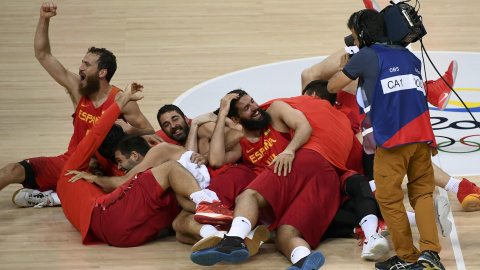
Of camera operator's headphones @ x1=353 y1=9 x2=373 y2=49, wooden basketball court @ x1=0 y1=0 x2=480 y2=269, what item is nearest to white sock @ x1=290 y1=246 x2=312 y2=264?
wooden basketball court @ x1=0 y1=0 x2=480 y2=269

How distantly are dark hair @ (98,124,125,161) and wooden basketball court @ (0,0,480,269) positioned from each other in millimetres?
641

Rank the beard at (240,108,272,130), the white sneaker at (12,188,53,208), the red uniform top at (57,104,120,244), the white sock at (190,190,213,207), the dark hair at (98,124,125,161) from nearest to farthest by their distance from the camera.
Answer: the white sock at (190,190,213,207) → the red uniform top at (57,104,120,244) → the beard at (240,108,272,130) → the dark hair at (98,124,125,161) → the white sneaker at (12,188,53,208)

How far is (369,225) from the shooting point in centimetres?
645

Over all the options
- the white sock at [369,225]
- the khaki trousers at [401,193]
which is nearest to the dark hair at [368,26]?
the khaki trousers at [401,193]

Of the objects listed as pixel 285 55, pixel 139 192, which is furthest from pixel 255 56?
pixel 139 192

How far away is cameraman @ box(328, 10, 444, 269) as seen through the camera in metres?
5.89

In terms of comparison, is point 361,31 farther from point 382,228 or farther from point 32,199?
point 32,199

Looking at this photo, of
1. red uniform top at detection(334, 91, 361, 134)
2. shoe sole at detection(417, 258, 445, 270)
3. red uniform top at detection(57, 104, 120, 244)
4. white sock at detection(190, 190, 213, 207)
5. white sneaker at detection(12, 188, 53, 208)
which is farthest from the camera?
red uniform top at detection(334, 91, 361, 134)

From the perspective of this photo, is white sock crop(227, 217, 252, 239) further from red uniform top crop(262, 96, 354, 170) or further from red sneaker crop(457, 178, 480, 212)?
red sneaker crop(457, 178, 480, 212)

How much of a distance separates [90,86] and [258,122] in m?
1.71

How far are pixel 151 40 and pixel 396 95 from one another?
6.35 metres

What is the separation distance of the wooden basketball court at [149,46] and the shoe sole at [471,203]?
0.08 m

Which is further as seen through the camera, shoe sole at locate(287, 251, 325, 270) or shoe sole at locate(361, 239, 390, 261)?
shoe sole at locate(361, 239, 390, 261)

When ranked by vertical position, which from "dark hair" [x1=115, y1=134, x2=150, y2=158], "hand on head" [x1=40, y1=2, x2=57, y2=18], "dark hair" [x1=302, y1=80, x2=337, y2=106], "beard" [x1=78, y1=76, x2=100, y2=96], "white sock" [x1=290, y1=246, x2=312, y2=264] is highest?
"hand on head" [x1=40, y1=2, x2=57, y2=18]
